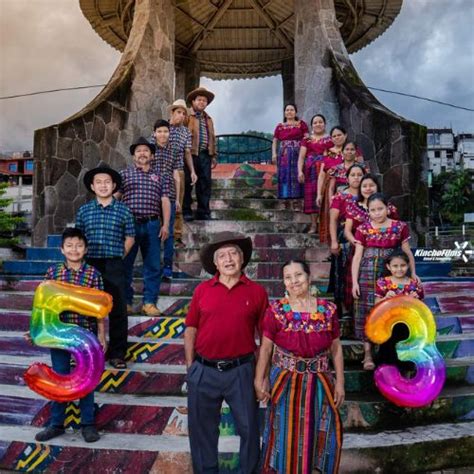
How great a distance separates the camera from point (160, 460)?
2822 mm

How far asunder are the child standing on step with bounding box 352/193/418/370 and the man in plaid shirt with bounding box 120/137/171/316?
1.50 m

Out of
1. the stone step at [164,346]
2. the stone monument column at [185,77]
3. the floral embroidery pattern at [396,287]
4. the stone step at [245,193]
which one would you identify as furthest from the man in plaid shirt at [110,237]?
the stone monument column at [185,77]

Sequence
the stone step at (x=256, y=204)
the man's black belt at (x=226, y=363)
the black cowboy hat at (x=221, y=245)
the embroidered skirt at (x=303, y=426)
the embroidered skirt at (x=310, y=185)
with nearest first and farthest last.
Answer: the embroidered skirt at (x=303, y=426)
the man's black belt at (x=226, y=363)
the black cowboy hat at (x=221, y=245)
the embroidered skirt at (x=310, y=185)
the stone step at (x=256, y=204)

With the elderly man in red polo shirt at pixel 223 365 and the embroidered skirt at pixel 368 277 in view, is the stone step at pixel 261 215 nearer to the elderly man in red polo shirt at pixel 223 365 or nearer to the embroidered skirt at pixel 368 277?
the embroidered skirt at pixel 368 277

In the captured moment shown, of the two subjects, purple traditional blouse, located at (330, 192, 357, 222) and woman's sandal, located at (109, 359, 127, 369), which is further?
purple traditional blouse, located at (330, 192, 357, 222)

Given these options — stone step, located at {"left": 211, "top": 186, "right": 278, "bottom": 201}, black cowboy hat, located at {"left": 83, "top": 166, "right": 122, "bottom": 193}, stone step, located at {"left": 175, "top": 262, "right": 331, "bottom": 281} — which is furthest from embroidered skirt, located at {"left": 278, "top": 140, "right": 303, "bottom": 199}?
black cowboy hat, located at {"left": 83, "top": 166, "right": 122, "bottom": 193}

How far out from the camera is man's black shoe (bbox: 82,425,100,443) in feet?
9.68

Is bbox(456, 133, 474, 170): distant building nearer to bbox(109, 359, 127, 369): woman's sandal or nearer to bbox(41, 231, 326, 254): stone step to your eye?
bbox(41, 231, 326, 254): stone step

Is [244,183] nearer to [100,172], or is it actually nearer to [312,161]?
[312,161]

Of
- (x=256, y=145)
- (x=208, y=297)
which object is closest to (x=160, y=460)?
(x=208, y=297)

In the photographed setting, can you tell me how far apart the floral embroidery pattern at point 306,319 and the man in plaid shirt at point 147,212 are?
1851mm

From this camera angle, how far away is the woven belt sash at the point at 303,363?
2.41 m

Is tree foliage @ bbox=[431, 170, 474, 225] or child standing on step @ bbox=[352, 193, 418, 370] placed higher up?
tree foliage @ bbox=[431, 170, 474, 225]

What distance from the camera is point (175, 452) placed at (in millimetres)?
2840
